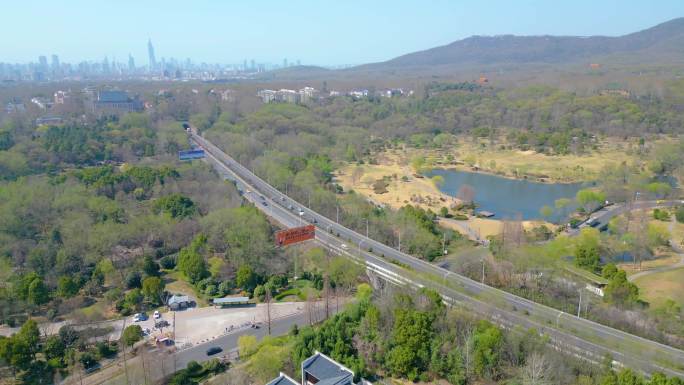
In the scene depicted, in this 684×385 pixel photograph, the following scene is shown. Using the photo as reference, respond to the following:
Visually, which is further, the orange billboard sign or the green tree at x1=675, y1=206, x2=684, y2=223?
the green tree at x1=675, y1=206, x2=684, y2=223

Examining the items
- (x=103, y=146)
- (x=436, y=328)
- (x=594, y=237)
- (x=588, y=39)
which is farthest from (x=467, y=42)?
(x=436, y=328)

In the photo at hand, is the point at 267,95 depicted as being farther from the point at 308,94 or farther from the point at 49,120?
the point at 49,120

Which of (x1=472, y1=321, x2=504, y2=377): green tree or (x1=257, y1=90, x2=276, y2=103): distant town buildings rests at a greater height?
(x1=257, y1=90, x2=276, y2=103): distant town buildings

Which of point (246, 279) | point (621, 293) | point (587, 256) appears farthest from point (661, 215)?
point (246, 279)

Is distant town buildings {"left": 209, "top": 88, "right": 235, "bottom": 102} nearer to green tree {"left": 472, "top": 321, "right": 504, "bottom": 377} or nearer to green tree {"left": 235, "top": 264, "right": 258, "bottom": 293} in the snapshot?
green tree {"left": 235, "top": 264, "right": 258, "bottom": 293}

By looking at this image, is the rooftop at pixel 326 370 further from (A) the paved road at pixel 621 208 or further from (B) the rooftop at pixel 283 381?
(A) the paved road at pixel 621 208

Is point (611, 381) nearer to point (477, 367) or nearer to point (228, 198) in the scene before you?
point (477, 367)

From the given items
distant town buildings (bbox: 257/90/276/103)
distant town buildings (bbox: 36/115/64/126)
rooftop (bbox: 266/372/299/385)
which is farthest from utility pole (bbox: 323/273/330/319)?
distant town buildings (bbox: 257/90/276/103)
